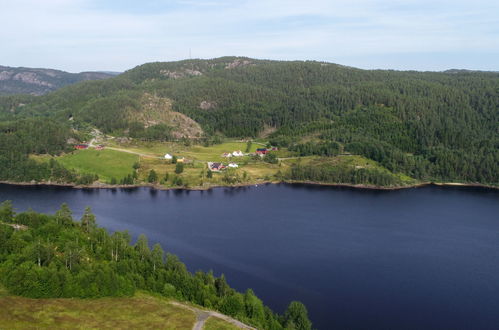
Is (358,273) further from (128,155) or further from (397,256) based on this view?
(128,155)

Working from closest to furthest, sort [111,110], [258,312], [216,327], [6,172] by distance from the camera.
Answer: [216,327]
[258,312]
[6,172]
[111,110]

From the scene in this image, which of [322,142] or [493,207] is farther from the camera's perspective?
[322,142]

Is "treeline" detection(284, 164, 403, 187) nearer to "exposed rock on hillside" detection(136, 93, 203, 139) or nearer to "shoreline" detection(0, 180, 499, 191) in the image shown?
"shoreline" detection(0, 180, 499, 191)

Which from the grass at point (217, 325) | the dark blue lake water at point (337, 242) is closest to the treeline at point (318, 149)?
the dark blue lake water at point (337, 242)

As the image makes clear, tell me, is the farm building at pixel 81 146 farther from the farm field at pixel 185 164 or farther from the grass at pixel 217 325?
the grass at pixel 217 325

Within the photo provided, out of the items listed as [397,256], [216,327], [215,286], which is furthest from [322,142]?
[216,327]

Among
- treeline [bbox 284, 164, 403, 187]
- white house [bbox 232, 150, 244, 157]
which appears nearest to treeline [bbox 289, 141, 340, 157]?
treeline [bbox 284, 164, 403, 187]
